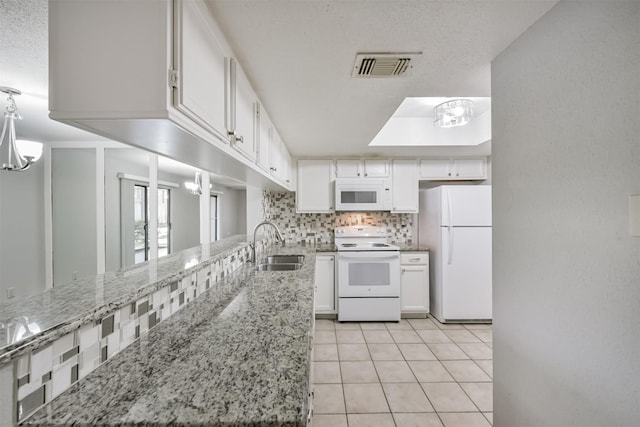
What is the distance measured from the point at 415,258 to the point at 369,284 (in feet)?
2.24

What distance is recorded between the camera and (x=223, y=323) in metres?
1.18

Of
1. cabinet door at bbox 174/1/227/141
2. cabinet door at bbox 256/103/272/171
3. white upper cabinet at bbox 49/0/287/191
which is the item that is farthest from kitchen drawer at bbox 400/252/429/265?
white upper cabinet at bbox 49/0/287/191

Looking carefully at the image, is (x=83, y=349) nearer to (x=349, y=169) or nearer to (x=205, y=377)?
(x=205, y=377)

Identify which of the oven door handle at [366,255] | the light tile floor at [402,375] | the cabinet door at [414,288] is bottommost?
the light tile floor at [402,375]

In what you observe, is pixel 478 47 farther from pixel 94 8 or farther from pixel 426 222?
pixel 426 222

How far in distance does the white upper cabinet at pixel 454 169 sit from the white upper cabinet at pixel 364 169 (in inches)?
19.9

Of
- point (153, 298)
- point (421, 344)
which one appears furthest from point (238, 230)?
point (153, 298)

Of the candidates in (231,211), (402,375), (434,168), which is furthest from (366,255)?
(231,211)

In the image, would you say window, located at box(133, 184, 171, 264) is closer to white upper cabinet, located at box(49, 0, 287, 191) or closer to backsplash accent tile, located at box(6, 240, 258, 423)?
backsplash accent tile, located at box(6, 240, 258, 423)

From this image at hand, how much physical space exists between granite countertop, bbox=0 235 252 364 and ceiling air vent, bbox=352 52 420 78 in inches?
52.5

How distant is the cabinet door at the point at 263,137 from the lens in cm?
184

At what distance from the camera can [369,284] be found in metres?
3.49

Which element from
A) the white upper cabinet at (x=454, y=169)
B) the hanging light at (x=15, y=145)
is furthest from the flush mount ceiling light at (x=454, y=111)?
the hanging light at (x=15, y=145)

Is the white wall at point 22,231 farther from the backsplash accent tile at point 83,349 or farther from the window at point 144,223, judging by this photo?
the backsplash accent tile at point 83,349
